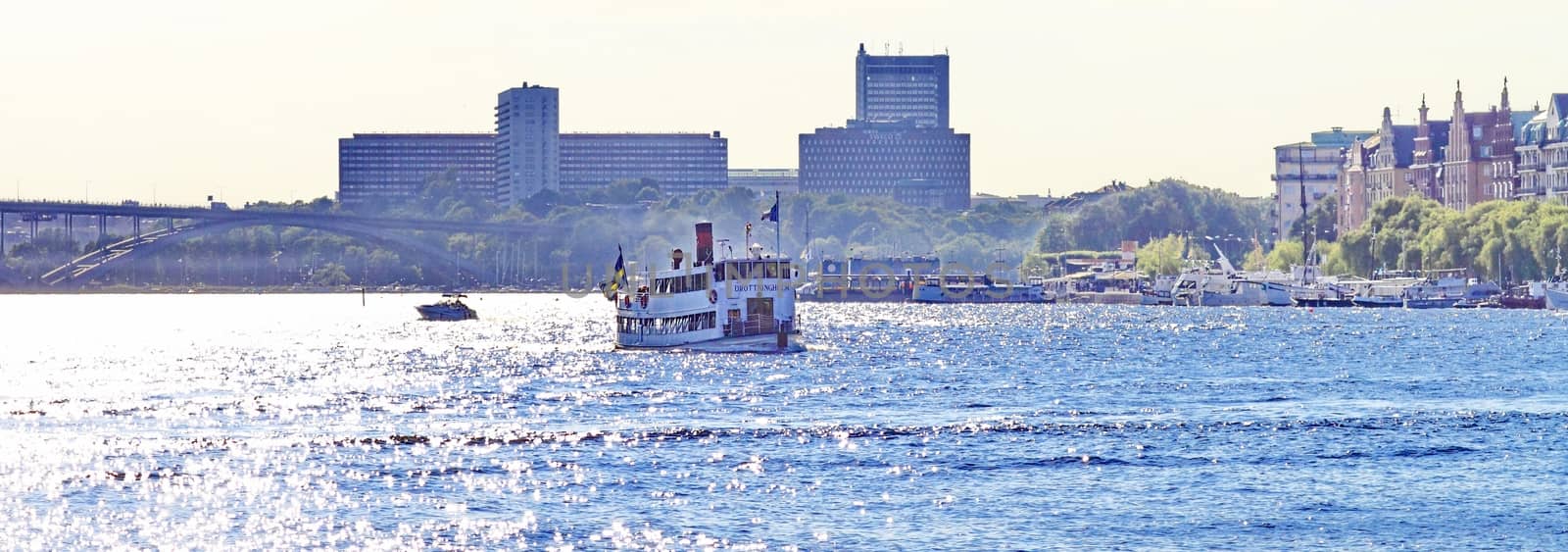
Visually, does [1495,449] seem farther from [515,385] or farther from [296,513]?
[515,385]

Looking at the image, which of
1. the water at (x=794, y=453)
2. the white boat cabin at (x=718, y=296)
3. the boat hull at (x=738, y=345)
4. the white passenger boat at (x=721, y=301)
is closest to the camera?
the water at (x=794, y=453)

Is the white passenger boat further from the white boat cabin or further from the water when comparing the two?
the water

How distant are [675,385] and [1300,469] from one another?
3897cm

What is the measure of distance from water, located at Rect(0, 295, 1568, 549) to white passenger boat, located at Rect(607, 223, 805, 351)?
88.4 inches

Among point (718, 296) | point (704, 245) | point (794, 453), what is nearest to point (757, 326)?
point (718, 296)

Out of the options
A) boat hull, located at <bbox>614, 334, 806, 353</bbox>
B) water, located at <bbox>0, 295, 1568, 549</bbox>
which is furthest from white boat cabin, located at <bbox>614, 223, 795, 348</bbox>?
water, located at <bbox>0, 295, 1568, 549</bbox>

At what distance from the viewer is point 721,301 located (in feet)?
404

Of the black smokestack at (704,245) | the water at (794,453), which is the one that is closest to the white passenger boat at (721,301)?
the black smokestack at (704,245)

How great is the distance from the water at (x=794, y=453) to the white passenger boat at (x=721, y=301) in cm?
225

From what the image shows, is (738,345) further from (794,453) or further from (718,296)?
(794,453)

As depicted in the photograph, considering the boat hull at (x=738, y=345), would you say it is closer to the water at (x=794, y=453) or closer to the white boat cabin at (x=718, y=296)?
the white boat cabin at (x=718, y=296)

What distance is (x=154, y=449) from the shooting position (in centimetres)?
7369

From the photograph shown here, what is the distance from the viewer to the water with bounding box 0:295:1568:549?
185ft

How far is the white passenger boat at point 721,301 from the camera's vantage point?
121938 millimetres
